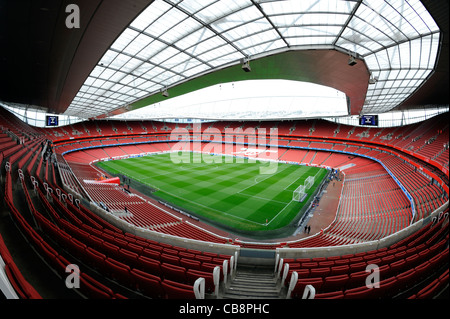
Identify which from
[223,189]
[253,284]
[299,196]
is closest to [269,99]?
[223,189]

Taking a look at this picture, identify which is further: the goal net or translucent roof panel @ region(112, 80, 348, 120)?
translucent roof panel @ region(112, 80, 348, 120)

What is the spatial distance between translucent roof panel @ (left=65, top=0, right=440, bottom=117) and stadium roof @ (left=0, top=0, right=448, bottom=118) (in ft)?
0.17

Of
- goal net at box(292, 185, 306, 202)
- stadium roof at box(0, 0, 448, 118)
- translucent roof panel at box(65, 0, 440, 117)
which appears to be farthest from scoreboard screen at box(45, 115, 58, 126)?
goal net at box(292, 185, 306, 202)

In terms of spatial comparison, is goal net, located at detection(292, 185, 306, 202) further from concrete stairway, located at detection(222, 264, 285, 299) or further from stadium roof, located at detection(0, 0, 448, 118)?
concrete stairway, located at detection(222, 264, 285, 299)

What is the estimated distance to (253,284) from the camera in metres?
6.47

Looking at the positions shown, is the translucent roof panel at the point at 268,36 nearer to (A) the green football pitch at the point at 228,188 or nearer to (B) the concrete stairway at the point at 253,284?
(B) the concrete stairway at the point at 253,284

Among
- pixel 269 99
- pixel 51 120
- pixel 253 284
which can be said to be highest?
pixel 269 99

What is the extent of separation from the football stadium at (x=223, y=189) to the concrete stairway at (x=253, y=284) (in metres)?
0.07

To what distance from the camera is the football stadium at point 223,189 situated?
538 centimetres

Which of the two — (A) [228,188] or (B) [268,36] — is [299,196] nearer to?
(A) [228,188]

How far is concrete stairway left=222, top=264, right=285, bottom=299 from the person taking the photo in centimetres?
579

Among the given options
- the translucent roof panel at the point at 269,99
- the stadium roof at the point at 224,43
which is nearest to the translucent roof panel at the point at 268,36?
the stadium roof at the point at 224,43

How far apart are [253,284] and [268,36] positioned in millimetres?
11937
